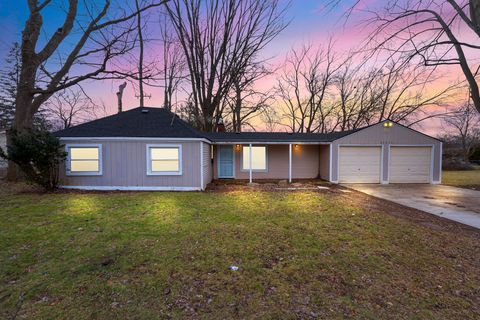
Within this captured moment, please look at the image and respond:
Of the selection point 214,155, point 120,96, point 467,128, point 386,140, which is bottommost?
Result: point 214,155

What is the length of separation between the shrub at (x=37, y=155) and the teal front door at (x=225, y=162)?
729 cm

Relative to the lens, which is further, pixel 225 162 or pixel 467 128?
pixel 467 128

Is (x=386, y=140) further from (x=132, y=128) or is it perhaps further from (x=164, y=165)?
(x=132, y=128)

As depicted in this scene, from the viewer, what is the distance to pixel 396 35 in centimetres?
612

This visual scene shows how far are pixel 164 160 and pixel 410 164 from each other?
1237 centimetres

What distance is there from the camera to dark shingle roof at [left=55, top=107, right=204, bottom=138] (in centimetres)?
964

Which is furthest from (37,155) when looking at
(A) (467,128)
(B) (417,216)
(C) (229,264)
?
(A) (467,128)

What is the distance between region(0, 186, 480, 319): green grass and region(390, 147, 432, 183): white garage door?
7.91 meters

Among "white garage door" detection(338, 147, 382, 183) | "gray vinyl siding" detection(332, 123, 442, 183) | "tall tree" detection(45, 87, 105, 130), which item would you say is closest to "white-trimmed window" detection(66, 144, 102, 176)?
"gray vinyl siding" detection(332, 123, 442, 183)

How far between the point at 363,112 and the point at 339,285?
2497 cm

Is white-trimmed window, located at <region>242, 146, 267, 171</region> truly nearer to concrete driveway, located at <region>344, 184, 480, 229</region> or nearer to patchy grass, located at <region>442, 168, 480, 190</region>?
concrete driveway, located at <region>344, 184, 480, 229</region>

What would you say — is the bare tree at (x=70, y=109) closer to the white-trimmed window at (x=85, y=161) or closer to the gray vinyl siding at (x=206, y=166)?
the white-trimmed window at (x=85, y=161)

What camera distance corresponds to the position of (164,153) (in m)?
9.76

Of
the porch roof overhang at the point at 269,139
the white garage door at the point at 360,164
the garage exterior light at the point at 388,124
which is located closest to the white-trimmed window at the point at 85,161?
the porch roof overhang at the point at 269,139
